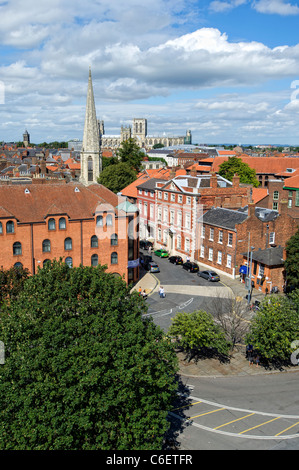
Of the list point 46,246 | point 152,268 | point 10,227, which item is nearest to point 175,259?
point 152,268

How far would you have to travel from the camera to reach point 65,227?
154ft

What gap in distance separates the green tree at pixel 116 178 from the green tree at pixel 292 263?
51.0m

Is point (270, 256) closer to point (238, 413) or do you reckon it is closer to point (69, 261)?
point (69, 261)

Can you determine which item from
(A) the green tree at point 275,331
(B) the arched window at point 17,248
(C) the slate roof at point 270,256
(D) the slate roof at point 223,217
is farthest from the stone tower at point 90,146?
(A) the green tree at point 275,331

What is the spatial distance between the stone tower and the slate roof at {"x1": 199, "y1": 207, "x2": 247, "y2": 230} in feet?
124

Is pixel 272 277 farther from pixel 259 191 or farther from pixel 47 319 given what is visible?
pixel 47 319

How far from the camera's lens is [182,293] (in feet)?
164

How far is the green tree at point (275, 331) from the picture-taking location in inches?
1243

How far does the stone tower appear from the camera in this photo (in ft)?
294

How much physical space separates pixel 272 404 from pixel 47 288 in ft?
57.9

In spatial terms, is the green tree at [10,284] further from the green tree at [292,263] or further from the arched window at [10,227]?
the green tree at [292,263]

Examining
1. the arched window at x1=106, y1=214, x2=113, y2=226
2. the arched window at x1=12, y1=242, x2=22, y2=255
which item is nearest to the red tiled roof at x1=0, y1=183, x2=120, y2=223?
the arched window at x1=106, y1=214, x2=113, y2=226

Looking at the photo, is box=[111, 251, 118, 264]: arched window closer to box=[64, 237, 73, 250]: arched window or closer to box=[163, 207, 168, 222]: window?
box=[64, 237, 73, 250]: arched window
